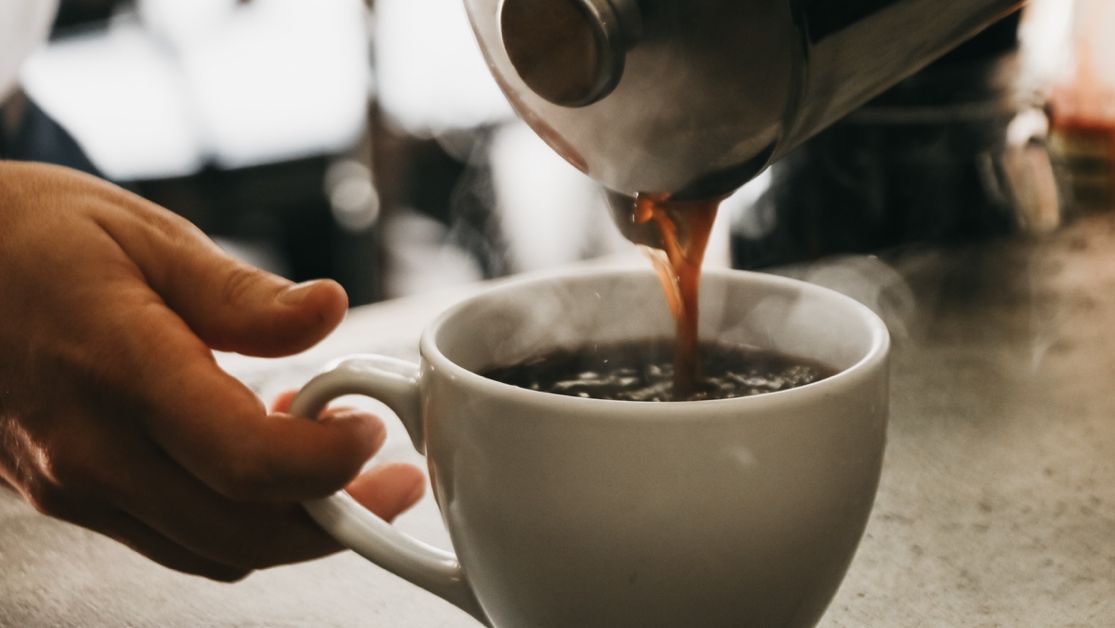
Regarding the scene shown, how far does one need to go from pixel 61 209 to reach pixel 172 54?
2.48 meters

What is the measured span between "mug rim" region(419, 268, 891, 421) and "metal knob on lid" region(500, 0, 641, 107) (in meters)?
0.10

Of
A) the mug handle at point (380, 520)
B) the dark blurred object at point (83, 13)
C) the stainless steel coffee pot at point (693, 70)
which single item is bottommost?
the dark blurred object at point (83, 13)

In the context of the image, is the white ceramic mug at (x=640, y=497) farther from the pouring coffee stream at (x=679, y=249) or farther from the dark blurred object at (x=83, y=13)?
the dark blurred object at (x=83, y=13)

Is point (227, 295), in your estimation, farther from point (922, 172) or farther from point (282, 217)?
point (282, 217)

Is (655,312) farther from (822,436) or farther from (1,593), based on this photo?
(1,593)

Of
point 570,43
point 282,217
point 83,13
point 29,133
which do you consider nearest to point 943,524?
point 570,43

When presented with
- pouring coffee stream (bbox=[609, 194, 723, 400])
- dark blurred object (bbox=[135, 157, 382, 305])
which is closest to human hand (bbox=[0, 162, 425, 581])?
pouring coffee stream (bbox=[609, 194, 723, 400])

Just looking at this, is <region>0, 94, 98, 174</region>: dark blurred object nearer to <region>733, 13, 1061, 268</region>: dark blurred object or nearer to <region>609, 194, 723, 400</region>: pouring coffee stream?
<region>733, 13, 1061, 268</region>: dark blurred object

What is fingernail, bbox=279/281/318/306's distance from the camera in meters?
0.47

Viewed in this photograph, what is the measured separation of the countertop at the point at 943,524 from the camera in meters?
0.48

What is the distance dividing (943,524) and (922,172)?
36cm

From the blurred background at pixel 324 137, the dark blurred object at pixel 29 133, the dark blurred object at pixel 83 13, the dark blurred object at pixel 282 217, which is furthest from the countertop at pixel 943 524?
the dark blurred object at pixel 83 13

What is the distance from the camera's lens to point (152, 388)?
17.1 inches

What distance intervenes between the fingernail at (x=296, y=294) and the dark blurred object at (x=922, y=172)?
0.44 m
